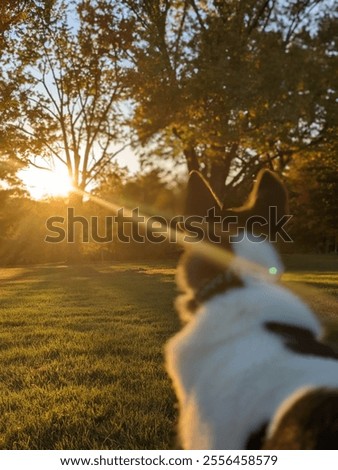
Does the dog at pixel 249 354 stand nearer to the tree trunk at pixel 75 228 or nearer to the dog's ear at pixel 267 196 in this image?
the dog's ear at pixel 267 196

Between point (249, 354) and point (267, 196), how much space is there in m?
0.81

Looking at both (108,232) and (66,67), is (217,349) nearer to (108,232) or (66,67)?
(66,67)

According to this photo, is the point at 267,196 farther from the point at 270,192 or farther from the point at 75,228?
the point at 75,228

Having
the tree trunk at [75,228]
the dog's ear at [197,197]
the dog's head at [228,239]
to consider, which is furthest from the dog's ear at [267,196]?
the tree trunk at [75,228]

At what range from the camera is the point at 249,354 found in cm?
220

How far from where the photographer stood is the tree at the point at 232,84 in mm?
20453

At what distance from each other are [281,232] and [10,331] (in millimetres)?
7647

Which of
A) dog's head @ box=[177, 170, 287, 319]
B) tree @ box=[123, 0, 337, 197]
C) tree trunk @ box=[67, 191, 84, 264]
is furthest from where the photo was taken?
tree trunk @ box=[67, 191, 84, 264]

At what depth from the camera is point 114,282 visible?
60.7 ft

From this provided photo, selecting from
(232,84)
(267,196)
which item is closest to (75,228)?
(232,84)

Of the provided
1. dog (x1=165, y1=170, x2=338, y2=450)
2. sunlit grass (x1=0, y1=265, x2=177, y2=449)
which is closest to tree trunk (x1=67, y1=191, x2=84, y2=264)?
sunlit grass (x1=0, y1=265, x2=177, y2=449)

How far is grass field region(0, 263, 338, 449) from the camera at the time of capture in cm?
436

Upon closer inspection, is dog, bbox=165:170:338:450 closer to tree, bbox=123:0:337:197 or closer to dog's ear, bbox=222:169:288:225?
dog's ear, bbox=222:169:288:225

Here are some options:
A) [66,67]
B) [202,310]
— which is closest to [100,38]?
[66,67]
